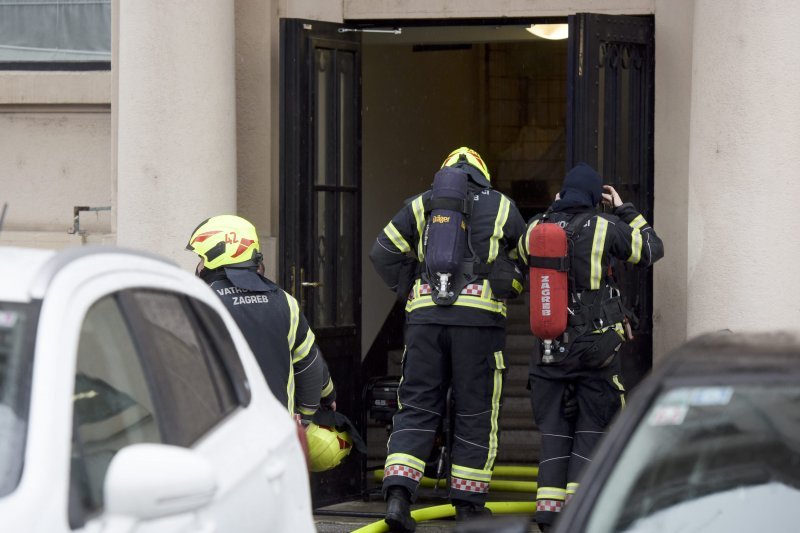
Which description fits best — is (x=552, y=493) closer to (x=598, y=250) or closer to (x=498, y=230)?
(x=598, y=250)

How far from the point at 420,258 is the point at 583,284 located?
995 millimetres

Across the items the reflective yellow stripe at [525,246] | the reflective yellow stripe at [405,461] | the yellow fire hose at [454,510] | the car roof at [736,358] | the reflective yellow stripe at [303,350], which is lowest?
the yellow fire hose at [454,510]

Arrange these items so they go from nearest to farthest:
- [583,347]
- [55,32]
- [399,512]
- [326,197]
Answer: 1. [583,347]
2. [399,512]
3. [326,197]
4. [55,32]

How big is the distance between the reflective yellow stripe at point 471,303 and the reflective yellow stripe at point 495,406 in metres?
0.26

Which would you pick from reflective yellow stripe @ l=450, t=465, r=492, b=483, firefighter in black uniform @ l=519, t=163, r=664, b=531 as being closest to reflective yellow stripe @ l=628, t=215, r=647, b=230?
firefighter in black uniform @ l=519, t=163, r=664, b=531

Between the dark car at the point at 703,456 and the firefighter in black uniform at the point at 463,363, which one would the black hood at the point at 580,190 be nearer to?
the firefighter in black uniform at the point at 463,363

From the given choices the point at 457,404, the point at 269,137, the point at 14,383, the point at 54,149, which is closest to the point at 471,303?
the point at 457,404

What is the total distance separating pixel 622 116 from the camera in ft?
29.2

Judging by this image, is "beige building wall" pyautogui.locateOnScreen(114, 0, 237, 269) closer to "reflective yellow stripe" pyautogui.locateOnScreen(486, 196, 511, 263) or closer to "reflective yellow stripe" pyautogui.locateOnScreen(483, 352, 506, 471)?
"reflective yellow stripe" pyautogui.locateOnScreen(486, 196, 511, 263)

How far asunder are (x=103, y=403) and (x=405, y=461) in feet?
15.4

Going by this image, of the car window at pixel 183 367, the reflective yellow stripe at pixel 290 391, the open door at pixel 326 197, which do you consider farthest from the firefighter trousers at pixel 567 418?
the car window at pixel 183 367

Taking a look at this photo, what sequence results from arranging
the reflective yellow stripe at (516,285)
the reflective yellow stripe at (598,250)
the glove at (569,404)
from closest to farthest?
the reflective yellow stripe at (598,250)
the glove at (569,404)
the reflective yellow stripe at (516,285)

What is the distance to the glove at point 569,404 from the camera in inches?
306

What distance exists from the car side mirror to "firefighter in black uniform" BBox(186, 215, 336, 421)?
10.2ft
